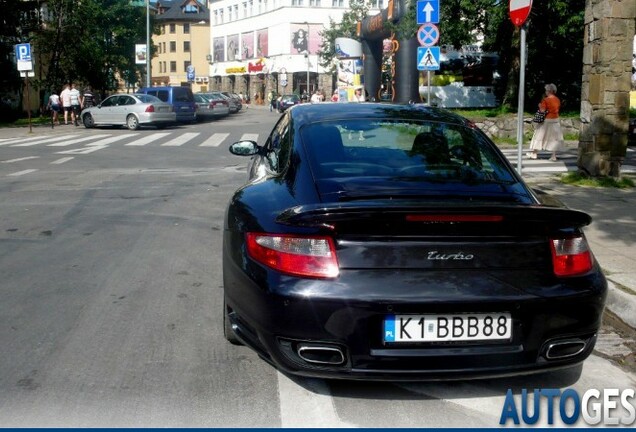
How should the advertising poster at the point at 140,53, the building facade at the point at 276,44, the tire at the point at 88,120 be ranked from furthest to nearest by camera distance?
the building facade at the point at 276,44 → the advertising poster at the point at 140,53 → the tire at the point at 88,120

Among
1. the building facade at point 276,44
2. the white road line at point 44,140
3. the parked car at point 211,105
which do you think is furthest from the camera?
the building facade at point 276,44

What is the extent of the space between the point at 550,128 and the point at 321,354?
13.6 m

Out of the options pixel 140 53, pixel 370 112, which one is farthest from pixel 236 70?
pixel 370 112

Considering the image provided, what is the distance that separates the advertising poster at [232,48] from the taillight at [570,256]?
87002 millimetres

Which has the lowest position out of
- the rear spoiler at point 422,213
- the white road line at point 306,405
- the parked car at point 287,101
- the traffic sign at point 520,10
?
the white road line at point 306,405

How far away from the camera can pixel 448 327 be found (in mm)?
3473

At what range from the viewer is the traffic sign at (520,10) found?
374 inches

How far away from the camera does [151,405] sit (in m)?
3.71

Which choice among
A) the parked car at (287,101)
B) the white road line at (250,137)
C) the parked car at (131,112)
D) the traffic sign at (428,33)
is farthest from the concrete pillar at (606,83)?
the parked car at (287,101)

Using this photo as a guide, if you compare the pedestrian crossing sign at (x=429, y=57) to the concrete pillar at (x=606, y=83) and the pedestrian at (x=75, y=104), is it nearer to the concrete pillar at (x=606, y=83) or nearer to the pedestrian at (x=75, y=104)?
the concrete pillar at (x=606, y=83)

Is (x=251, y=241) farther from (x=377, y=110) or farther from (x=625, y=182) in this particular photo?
(x=625, y=182)

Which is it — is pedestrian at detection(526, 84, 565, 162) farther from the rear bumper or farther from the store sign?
the store sign

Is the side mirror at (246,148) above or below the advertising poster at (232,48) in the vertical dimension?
below

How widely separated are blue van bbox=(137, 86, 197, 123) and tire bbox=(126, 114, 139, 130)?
2.73m
